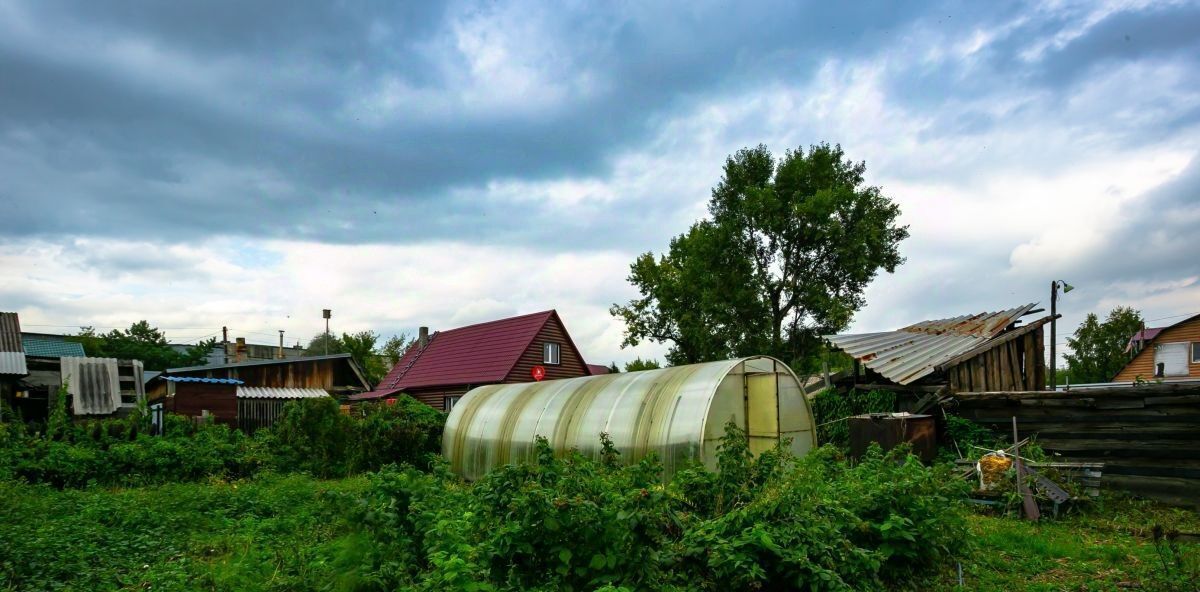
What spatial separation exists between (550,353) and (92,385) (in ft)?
54.3

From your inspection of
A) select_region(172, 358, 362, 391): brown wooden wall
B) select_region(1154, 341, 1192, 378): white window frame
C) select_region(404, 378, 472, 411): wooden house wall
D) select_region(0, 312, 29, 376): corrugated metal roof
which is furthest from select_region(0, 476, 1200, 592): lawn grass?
select_region(1154, 341, 1192, 378): white window frame

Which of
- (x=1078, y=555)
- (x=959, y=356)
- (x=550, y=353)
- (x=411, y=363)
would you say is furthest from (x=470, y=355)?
(x=1078, y=555)

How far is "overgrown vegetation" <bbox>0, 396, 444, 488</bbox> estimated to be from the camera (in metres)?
13.7

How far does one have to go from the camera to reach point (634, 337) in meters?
40.9

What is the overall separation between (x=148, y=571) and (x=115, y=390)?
62.0 feet

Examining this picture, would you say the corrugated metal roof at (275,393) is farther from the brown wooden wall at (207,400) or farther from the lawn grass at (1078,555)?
the lawn grass at (1078,555)

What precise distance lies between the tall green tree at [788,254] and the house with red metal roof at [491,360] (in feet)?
23.3

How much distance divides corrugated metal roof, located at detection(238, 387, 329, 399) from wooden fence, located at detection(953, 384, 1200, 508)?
1933 centimetres

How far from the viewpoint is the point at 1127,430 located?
37.0 ft

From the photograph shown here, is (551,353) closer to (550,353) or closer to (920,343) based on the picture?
(550,353)

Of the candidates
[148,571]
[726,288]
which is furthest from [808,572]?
[726,288]

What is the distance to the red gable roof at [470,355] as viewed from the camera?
96.8 feet

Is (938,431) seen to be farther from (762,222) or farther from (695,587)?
(762,222)

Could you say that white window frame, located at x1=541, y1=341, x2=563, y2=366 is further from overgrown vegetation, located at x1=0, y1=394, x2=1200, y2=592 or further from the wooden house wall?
overgrown vegetation, located at x1=0, y1=394, x2=1200, y2=592
